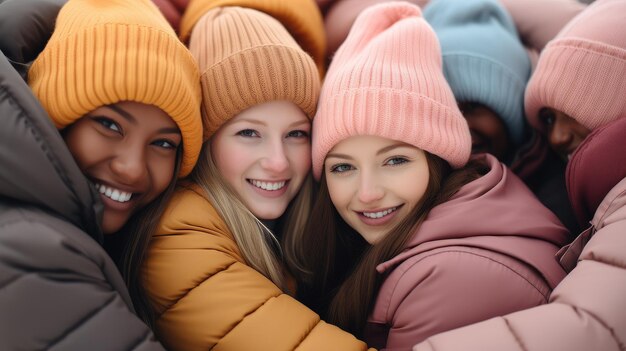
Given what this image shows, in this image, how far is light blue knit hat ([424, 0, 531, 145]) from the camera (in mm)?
1513

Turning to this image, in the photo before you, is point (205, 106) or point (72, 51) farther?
point (205, 106)

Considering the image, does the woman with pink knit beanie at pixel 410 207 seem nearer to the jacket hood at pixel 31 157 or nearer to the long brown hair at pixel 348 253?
the long brown hair at pixel 348 253

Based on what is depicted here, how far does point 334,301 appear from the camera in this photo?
128 cm

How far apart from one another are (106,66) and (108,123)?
13 centimetres

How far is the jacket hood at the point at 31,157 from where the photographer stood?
858 mm

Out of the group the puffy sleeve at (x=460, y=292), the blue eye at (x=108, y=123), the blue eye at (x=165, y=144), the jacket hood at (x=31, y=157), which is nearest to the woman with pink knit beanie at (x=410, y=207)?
the puffy sleeve at (x=460, y=292)

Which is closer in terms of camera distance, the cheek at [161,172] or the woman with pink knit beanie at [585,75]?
the cheek at [161,172]

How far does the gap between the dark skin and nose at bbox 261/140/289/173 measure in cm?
63

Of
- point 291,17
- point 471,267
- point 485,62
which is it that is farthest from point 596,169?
point 291,17

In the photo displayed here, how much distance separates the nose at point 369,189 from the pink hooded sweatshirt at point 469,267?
0.12m

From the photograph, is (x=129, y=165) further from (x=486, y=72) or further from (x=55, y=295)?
(x=486, y=72)

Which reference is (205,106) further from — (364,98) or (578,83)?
(578,83)

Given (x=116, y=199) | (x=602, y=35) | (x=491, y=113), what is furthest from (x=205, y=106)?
(x=602, y=35)

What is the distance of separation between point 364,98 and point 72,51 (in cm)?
61
